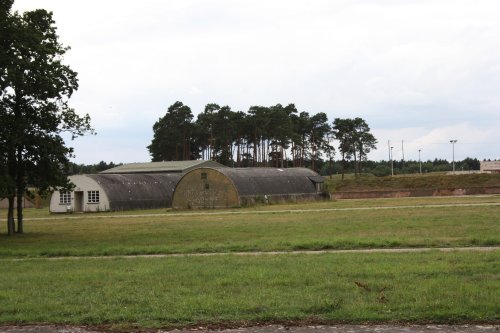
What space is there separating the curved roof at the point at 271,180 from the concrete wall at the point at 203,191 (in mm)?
1003

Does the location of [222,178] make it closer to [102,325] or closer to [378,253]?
[378,253]

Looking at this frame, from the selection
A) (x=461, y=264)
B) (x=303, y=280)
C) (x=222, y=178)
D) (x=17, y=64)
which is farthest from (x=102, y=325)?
(x=222, y=178)

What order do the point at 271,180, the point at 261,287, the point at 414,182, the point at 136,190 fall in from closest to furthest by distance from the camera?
1. the point at 261,287
2. the point at 136,190
3. the point at 271,180
4. the point at 414,182

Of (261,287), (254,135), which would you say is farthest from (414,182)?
(261,287)

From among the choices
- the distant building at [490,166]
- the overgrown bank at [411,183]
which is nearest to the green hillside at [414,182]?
the overgrown bank at [411,183]

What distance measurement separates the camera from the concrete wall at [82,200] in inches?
2751

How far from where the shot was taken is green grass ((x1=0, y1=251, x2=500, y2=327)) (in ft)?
31.5

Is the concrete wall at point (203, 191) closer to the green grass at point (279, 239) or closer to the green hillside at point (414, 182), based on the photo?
the green hillside at point (414, 182)

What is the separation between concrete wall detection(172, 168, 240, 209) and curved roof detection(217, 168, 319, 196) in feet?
3.29

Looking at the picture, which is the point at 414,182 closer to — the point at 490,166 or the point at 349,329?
the point at 490,166

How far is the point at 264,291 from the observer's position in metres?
11.4

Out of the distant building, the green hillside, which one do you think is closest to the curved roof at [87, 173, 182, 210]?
the green hillside

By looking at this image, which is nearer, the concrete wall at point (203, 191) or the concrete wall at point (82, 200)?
the concrete wall at point (203, 191)

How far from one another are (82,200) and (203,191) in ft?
46.3
